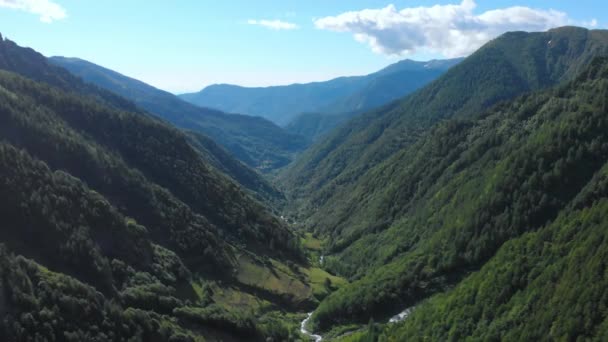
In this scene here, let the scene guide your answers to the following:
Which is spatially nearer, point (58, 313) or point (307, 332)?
point (58, 313)

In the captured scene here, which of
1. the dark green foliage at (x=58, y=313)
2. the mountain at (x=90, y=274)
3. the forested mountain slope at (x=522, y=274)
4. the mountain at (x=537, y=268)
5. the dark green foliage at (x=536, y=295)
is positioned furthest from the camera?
the forested mountain slope at (x=522, y=274)

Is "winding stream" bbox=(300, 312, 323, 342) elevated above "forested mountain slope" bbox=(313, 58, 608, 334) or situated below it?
below

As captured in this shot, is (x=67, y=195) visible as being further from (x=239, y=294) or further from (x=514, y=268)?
(x=514, y=268)

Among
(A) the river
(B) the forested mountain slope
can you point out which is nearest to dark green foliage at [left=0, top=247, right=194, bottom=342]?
(A) the river

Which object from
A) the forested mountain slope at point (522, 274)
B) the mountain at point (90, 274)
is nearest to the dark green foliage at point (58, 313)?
the mountain at point (90, 274)

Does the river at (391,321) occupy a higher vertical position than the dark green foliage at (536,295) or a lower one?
lower

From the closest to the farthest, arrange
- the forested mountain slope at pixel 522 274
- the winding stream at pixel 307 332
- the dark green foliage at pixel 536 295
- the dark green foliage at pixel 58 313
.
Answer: the dark green foliage at pixel 58 313
the dark green foliage at pixel 536 295
the forested mountain slope at pixel 522 274
the winding stream at pixel 307 332

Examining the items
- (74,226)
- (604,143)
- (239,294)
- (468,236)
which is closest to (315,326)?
(239,294)

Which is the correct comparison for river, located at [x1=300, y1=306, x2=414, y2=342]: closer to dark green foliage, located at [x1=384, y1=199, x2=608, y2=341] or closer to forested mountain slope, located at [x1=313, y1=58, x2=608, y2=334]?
forested mountain slope, located at [x1=313, y1=58, x2=608, y2=334]

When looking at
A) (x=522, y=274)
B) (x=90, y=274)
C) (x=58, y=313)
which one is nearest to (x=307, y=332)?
(x=522, y=274)

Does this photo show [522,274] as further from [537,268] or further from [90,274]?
[90,274]

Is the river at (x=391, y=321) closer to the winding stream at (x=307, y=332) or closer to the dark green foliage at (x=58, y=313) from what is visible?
the winding stream at (x=307, y=332)
